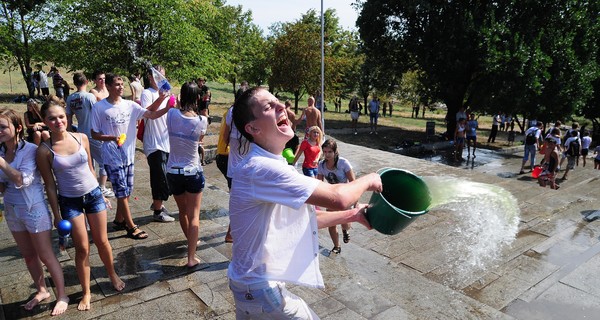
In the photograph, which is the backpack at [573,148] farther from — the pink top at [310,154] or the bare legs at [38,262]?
the bare legs at [38,262]

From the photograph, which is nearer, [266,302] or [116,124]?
[266,302]

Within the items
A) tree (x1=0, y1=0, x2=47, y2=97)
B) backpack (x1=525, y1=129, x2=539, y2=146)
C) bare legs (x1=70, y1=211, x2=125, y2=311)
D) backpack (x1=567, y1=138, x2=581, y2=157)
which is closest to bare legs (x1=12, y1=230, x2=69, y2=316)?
bare legs (x1=70, y1=211, x2=125, y2=311)

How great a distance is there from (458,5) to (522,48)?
3.54 meters

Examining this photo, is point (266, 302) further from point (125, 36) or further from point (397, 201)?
point (125, 36)

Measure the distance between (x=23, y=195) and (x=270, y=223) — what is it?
2575 millimetres

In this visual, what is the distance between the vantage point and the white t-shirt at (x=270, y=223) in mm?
1775

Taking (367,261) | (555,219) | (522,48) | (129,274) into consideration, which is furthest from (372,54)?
(129,274)

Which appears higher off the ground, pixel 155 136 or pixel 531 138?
pixel 155 136

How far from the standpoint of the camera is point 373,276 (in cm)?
460

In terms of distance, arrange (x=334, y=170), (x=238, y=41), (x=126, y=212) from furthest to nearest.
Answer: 1. (x=238, y=41)
2. (x=334, y=170)
3. (x=126, y=212)

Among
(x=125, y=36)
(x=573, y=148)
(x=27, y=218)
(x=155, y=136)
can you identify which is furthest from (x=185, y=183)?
(x=573, y=148)

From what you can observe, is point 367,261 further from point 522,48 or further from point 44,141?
point 522,48

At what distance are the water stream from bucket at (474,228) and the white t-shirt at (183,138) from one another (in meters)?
2.50

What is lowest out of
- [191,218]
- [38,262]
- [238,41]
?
[38,262]
